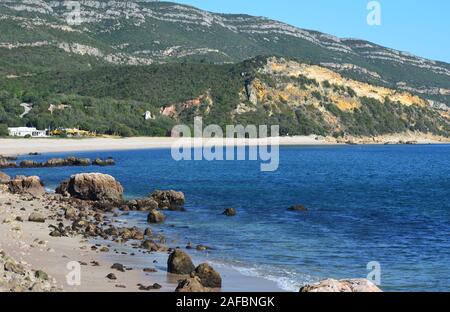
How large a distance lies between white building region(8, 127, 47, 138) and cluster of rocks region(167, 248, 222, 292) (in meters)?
104

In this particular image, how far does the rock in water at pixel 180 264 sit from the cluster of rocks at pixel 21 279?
439 cm

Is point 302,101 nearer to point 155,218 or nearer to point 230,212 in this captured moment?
point 230,212

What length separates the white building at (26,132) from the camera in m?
118

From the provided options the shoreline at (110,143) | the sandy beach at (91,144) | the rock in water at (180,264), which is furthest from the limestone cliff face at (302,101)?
the rock in water at (180,264)

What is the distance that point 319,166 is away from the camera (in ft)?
303

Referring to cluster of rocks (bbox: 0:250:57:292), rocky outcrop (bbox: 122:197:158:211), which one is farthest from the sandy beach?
cluster of rocks (bbox: 0:250:57:292)

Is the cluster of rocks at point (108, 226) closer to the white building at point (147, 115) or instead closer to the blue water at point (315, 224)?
the blue water at point (315, 224)

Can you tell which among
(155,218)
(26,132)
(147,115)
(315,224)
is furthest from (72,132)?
(315,224)

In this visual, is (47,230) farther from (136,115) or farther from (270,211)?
(136,115)

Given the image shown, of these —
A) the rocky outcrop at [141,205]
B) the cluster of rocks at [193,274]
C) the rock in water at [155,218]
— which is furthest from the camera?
the rocky outcrop at [141,205]

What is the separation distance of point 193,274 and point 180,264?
1716mm

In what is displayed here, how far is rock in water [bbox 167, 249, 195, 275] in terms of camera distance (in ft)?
65.0
